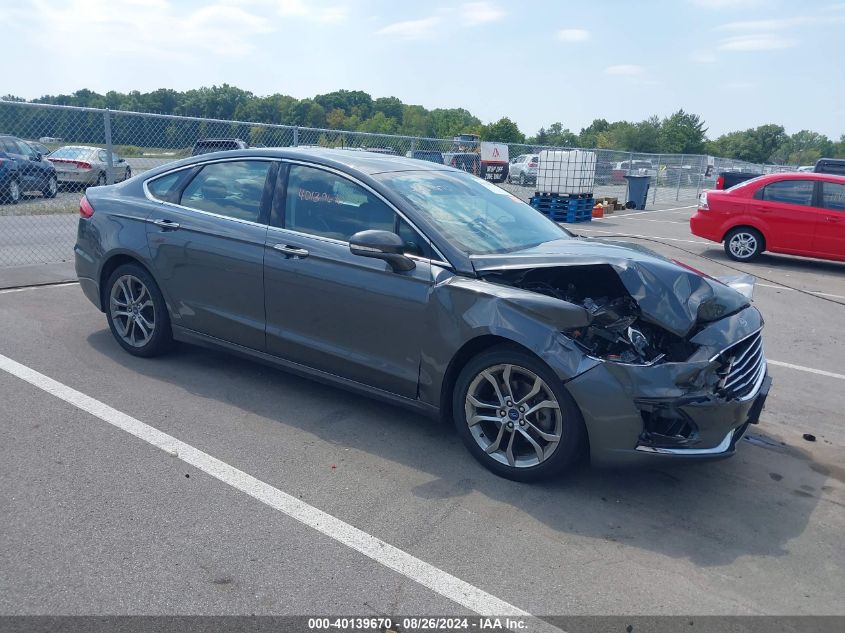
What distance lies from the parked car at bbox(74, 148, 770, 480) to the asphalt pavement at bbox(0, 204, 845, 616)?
32 centimetres

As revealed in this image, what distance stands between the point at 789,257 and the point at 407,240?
11.7 m

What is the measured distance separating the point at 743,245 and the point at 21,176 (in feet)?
37.8

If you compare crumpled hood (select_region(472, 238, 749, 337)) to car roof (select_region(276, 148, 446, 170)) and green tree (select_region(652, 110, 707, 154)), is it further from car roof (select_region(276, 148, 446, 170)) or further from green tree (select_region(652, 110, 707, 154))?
green tree (select_region(652, 110, 707, 154))

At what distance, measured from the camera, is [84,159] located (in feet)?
33.4

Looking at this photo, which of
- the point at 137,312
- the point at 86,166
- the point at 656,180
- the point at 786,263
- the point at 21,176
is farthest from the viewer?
the point at 656,180

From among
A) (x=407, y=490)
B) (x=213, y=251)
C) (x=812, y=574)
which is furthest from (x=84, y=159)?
(x=812, y=574)

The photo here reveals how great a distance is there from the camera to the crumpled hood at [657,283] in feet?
12.8

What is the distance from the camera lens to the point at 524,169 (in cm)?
2172

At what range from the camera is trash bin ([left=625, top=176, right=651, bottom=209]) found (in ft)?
76.7

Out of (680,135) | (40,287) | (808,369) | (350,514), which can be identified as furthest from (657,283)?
(680,135)

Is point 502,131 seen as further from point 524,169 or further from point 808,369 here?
point 808,369

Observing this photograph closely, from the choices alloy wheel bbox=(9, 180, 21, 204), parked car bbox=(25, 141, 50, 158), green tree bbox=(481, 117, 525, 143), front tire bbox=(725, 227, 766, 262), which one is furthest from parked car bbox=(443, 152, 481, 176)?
green tree bbox=(481, 117, 525, 143)

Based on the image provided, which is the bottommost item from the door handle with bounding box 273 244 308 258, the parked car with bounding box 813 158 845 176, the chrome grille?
the chrome grille

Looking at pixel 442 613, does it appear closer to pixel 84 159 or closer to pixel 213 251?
pixel 213 251
